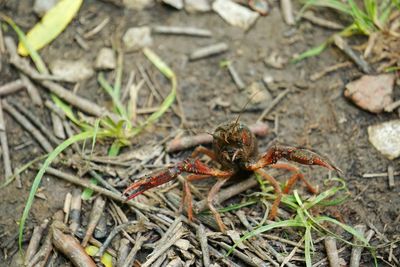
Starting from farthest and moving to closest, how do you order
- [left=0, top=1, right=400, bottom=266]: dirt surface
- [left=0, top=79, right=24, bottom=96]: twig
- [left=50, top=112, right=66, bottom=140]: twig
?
[left=0, top=79, right=24, bottom=96]: twig
[left=50, top=112, right=66, bottom=140]: twig
[left=0, top=1, right=400, bottom=266]: dirt surface

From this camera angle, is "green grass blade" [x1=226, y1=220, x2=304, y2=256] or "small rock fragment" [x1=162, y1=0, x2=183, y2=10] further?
"small rock fragment" [x1=162, y1=0, x2=183, y2=10]

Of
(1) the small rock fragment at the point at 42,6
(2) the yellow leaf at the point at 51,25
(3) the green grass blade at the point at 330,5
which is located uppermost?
(1) the small rock fragment at the point at 42,6

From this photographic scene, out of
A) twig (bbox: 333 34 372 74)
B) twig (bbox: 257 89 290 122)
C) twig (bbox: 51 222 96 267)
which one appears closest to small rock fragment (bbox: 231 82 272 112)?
twig (bbox: 257 89 290 122)

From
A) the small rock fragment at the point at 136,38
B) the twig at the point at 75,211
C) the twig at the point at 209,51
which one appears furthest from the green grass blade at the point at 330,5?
the twig at the point at 75,211

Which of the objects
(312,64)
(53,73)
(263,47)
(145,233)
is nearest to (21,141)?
(53,73)

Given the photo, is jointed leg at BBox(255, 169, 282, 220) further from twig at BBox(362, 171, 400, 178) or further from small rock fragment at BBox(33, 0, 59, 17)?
small rock fragment at BBox(33, 0, 59, 17)

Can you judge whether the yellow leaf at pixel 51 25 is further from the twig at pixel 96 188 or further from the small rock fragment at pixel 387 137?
the small rock fragment at pixel 387 137
